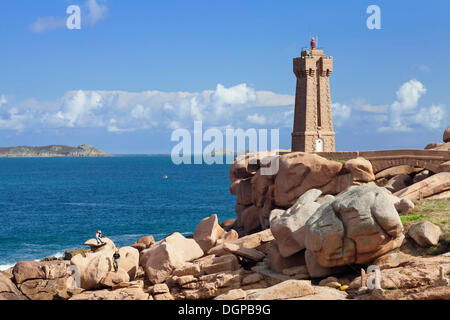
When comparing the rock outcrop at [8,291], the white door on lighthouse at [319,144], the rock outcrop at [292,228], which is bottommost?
the rock outcrop at [8,291]

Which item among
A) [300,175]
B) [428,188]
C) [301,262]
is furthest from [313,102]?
[301,262]

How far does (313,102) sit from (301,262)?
2529 cm

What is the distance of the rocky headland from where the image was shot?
21.8m

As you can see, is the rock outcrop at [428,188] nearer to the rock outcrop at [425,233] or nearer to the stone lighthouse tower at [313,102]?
the rock outcrop at [425,233]

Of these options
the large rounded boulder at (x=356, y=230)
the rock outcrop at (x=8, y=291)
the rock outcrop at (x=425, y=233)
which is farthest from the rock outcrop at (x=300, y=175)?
the rock outcrop at (x=8, y=291)

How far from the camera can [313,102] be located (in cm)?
4959

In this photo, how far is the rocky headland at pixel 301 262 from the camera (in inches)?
858

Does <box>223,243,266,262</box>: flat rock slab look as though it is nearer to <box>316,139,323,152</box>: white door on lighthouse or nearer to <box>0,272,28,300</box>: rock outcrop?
<box>0,272,28,300</box>: rock outcrop

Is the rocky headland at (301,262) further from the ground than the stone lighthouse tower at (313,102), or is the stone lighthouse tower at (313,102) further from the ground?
the stone lighthouse tower at (313,102)

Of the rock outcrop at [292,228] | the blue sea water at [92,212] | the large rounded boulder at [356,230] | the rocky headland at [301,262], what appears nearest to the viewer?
the rocky headland at [301,262]

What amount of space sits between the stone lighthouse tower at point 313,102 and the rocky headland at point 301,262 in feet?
47.3

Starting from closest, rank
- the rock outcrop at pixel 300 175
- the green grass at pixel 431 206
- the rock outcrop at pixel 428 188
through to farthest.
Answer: the green grass at pixel 431 206, the rock outcrop at pixel 428 188, the rock outcrop at pixel 300 175
